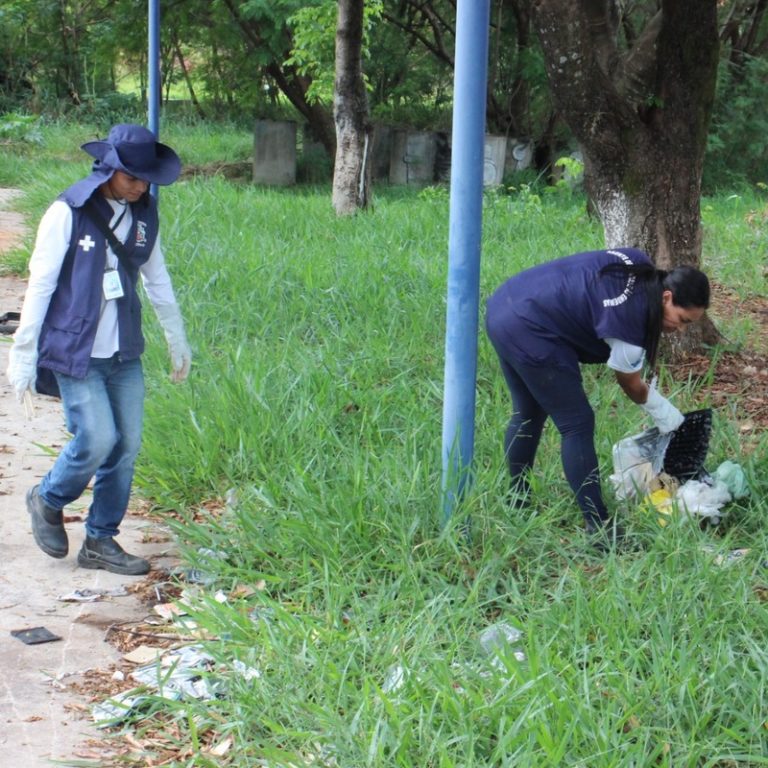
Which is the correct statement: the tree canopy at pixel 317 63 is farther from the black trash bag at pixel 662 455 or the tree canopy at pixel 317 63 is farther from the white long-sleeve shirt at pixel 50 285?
the white long-sleeve shirt at pixel 50 285

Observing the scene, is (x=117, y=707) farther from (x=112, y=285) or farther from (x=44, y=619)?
(x=112, y=285)

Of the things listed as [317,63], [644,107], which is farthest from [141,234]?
[317,63]

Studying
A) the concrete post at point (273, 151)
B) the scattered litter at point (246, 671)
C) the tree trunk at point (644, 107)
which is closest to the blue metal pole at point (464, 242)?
the scattered litter at point (246, 671)

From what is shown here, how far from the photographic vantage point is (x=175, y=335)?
16.0 ft

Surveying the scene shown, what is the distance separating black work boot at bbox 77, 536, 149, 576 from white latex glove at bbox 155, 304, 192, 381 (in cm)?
78

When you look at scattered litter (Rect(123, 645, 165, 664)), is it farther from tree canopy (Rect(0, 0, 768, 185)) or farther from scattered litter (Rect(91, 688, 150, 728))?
tree canopy (Rect(0, 0, 768, 185))

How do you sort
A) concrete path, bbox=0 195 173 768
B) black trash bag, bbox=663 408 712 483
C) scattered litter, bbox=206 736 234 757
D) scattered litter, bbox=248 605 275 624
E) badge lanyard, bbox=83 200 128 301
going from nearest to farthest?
1. scattered litter, bbox=206 736 234 757
2. concrete path, bbox=0 195 173 768
3. scattered litter, bbox=248 605 275 624
4. badge lanyard, bbox=83 200 128 301
5. black trash bag, bbox=663 408 712 483

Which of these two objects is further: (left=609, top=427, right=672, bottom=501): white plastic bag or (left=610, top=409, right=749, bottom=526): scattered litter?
(left=609, top=427, right=672, bottom=501): white plastic bag

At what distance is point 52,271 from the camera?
169 inches

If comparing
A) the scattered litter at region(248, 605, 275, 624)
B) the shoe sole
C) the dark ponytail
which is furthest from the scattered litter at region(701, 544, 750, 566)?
the shoe sole

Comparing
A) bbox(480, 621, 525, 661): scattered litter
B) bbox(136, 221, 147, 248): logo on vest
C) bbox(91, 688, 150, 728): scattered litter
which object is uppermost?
bbox(136, 221, 147, 248): logo on vest

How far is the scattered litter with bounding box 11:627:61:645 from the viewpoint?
4094 mm

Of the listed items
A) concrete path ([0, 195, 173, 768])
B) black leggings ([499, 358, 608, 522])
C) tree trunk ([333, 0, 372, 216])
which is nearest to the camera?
concrete path ([0, 195, 173, 768])

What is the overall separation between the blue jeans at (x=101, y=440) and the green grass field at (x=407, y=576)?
13.3 inches
